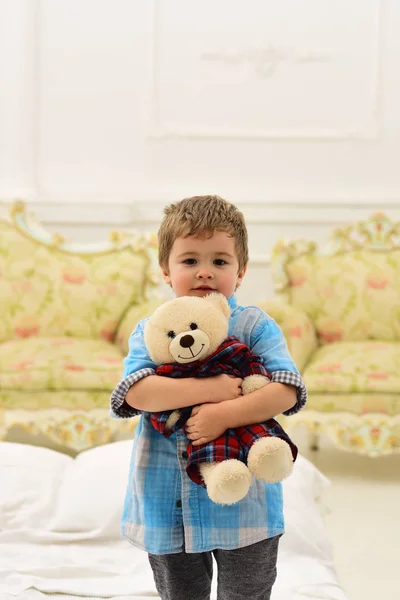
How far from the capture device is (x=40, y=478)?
6.93ft

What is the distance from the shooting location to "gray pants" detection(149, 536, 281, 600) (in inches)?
46.1

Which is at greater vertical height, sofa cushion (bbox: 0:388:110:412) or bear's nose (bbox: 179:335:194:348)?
bear's nose (bbox: 179:335:194:348)

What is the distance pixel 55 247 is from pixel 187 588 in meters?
2.81

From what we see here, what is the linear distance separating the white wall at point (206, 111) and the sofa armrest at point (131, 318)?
3.67ft

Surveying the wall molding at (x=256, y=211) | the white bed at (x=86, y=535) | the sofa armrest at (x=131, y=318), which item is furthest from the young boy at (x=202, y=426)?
the wall molding at (x=256, y=211)

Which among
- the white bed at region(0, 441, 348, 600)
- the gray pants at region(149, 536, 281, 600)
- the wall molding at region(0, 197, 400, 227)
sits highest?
the wall molding at region(0, 197, 400, 227)

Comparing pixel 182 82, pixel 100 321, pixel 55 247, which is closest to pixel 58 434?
pixel 100 321

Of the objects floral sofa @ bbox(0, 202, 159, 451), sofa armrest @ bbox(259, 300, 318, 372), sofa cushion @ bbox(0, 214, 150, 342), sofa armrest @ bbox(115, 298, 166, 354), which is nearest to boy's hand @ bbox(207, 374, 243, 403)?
floral sofa @ bbox(0, 202, 159, 451)

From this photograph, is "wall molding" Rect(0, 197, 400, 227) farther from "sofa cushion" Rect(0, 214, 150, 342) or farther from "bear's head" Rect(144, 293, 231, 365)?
"bear's head" Rect(144, 293, 231, 365)

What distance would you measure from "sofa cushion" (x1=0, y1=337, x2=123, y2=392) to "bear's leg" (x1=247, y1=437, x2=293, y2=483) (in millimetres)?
2211

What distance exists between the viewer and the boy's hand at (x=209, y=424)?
109cm

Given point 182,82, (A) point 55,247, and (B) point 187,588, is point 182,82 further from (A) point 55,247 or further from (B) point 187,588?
(B) point 187,588

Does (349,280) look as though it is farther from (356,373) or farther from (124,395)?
(124,395)

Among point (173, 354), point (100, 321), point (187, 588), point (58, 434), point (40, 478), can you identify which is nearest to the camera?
point (173, 354)
